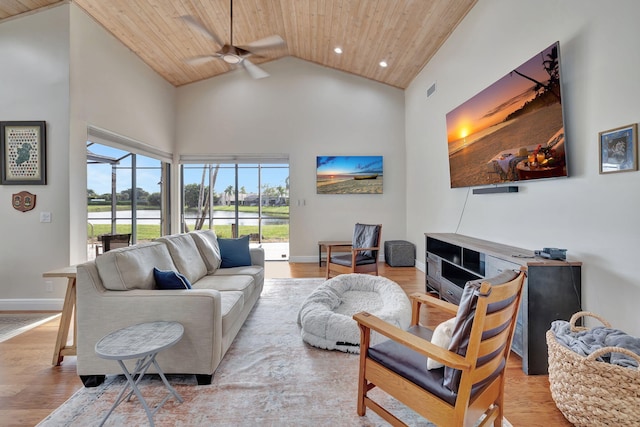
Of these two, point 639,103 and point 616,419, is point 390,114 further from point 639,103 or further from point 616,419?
point 616,419

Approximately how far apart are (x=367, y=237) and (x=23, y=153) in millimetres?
4429

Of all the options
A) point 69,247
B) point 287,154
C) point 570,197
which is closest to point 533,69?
point 570,197

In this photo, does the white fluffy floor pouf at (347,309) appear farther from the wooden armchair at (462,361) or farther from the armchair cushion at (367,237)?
the armchair cushion at (367,237)

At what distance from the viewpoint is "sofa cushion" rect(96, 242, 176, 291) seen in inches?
78.7

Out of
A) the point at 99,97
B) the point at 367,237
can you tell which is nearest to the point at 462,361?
the point at 367,237

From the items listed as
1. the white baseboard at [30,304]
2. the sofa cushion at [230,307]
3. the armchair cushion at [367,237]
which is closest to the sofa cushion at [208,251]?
the sofa cushion at [230,307]

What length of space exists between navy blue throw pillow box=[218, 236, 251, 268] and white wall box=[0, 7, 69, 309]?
1.76 meters

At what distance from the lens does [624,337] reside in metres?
1.60

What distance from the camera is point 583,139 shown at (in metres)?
2.15

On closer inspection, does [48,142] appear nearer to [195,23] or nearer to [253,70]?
[195,23]

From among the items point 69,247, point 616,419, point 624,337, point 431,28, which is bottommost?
point 616,419

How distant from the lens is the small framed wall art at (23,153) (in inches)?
132

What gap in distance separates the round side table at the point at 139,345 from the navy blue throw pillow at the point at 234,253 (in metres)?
1.64

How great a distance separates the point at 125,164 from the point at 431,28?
5.06m
